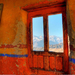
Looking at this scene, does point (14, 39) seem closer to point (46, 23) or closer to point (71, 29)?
point (46, 23)

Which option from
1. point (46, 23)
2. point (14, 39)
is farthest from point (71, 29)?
point (14, 39)

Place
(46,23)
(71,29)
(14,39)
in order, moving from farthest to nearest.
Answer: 1. (14,39)
2. (46,23)
3. (71,29)

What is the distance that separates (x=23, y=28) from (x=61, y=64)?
144 centimetres

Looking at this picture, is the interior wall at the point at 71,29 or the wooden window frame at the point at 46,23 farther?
the wooden window frame at the point at 46,23

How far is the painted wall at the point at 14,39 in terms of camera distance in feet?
7.76

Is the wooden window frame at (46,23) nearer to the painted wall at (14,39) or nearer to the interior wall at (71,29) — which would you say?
the painted wall at (14,39)

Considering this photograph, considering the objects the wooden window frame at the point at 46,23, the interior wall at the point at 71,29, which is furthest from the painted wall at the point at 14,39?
the interior wall at the point at 71,29

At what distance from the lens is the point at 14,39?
7.93 ft

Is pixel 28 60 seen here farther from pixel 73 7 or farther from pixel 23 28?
pixel 73 7

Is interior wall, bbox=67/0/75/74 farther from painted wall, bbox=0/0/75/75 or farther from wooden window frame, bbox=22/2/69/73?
painted wall, bbox=0/0/75/75

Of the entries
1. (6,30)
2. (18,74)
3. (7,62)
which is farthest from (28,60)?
(6,30)

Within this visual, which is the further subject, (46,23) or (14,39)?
(14,39)

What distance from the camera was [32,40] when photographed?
2.50 meters

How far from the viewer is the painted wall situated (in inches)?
93.1
